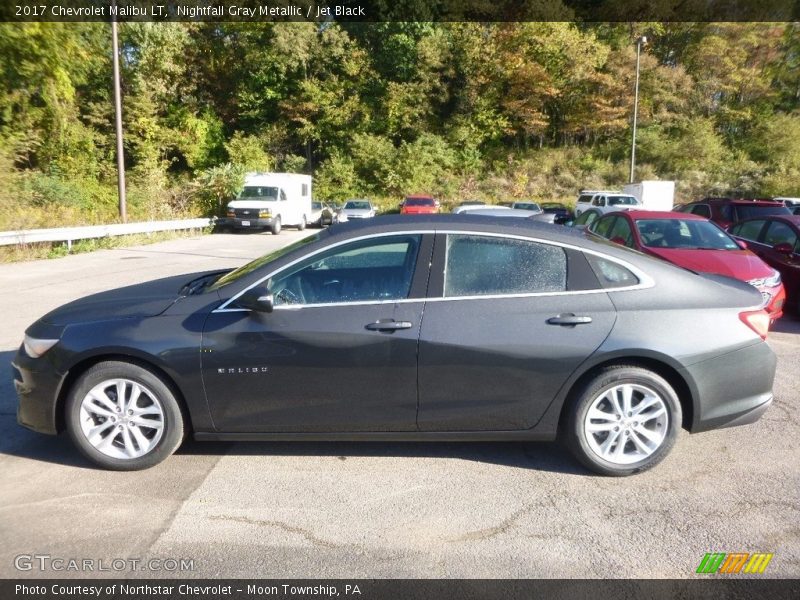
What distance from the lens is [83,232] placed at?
714 inches

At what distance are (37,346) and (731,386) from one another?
174 inches

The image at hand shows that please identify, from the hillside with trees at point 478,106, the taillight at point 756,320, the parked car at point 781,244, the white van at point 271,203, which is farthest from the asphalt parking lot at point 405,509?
the hillside with trees at point 478,106

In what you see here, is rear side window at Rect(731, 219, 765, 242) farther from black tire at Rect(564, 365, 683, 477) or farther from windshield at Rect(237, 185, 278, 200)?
windshield at Rect(237, 185, 278, 200)

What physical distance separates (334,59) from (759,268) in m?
45.6

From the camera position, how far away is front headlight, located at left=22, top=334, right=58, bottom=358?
397cm

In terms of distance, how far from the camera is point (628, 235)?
29.4 feet

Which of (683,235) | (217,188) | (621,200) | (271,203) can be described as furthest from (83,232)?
(621,200)

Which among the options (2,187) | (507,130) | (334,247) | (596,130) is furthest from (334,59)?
(334,247)

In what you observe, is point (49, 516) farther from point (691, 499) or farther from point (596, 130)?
point (596, 130)

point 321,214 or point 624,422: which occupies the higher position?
point 321,214

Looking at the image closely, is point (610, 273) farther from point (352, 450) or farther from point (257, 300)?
point (257, 300)

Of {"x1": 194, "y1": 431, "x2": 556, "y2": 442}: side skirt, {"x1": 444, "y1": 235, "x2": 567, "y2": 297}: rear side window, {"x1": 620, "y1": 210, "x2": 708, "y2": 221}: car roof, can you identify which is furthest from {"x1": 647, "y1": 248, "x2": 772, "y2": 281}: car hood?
{"x1": 194, "y1": 431, "x2": 556, "y2": 442}: side skirt

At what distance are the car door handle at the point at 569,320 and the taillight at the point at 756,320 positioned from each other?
41.0 inches

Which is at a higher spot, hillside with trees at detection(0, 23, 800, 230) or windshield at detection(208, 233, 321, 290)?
hillside with trees at detection(0, 23, 800, 230)
